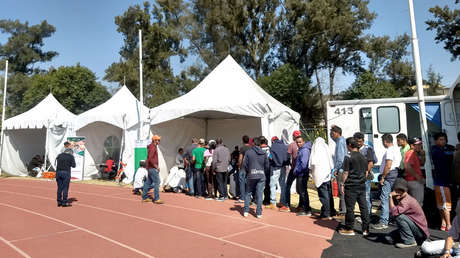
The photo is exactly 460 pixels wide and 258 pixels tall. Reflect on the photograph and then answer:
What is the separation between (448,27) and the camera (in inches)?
666

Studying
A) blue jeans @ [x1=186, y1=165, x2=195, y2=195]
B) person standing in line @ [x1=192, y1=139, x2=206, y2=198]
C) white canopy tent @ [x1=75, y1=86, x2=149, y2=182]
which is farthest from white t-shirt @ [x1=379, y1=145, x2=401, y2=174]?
white canopy tent @ [x1=75, y1=86, x2=149, y2=182]

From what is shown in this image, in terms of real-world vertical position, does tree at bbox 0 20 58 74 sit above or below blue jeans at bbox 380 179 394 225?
above

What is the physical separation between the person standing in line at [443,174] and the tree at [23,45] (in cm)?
5127

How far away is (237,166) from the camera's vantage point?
351 inches

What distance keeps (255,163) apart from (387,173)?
8.14ft

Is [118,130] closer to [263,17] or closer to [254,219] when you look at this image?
[254,219]

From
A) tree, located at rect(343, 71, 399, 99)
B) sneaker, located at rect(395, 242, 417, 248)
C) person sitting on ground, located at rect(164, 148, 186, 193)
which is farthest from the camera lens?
tree, located at rect(343, 71, 399, 99)

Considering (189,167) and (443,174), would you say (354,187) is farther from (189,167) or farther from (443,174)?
(189,167)

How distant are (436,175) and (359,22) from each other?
22.8m

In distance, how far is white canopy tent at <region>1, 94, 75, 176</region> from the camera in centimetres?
1549

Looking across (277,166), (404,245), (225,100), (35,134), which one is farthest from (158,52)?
(404,245)

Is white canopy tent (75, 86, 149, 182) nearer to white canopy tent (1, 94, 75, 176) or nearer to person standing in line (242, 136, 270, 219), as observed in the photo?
white canopy tent (1, 94, 75, 176)

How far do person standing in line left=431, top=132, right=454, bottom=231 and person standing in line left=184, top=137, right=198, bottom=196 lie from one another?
6.11m

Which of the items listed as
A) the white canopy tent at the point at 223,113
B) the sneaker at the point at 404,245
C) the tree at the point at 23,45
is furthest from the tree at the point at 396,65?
the tree at the point at 23,45
